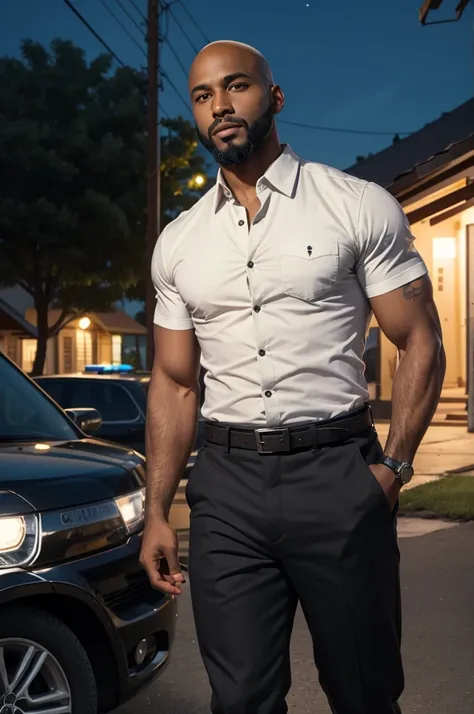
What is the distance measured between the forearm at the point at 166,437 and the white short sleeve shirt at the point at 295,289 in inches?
6.5

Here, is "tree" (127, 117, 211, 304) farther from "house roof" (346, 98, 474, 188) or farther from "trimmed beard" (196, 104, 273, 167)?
"trimmed beard" (196, 104, 273, 167)

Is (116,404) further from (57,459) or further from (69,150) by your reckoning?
(69,150)

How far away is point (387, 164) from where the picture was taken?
30.9 metres

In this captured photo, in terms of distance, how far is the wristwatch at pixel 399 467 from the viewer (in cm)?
294

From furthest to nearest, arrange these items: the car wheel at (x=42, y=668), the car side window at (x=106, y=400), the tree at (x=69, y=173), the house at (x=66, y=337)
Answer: the house at (x=66, y=337) < the tree at (x=69, y=173) < the car side window at (x=106, y=400) < the car wheel at (x=42, y=668)

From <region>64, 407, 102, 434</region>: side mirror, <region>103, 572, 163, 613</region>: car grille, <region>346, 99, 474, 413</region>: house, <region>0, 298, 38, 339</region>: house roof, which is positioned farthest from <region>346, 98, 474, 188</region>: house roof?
<region>103, 572, 163, 613</region>: car grille

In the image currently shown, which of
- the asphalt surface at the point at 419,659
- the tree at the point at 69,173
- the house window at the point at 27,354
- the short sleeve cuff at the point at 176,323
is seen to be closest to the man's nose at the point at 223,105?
the short sleeve cuff at the point at 176,323

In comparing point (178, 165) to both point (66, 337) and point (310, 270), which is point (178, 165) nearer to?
point (66, 337)

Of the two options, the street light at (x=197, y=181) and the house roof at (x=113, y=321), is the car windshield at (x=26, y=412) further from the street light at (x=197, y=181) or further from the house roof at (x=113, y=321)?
the house roof at (x=113, y=321)

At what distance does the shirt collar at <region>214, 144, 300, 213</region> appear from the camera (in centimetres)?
314

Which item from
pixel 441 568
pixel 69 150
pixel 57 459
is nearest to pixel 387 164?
pixel 69 150

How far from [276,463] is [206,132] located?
90cm

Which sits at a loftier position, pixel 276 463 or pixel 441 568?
pixel 276 463

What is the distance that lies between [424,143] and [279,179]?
98.2 ft
